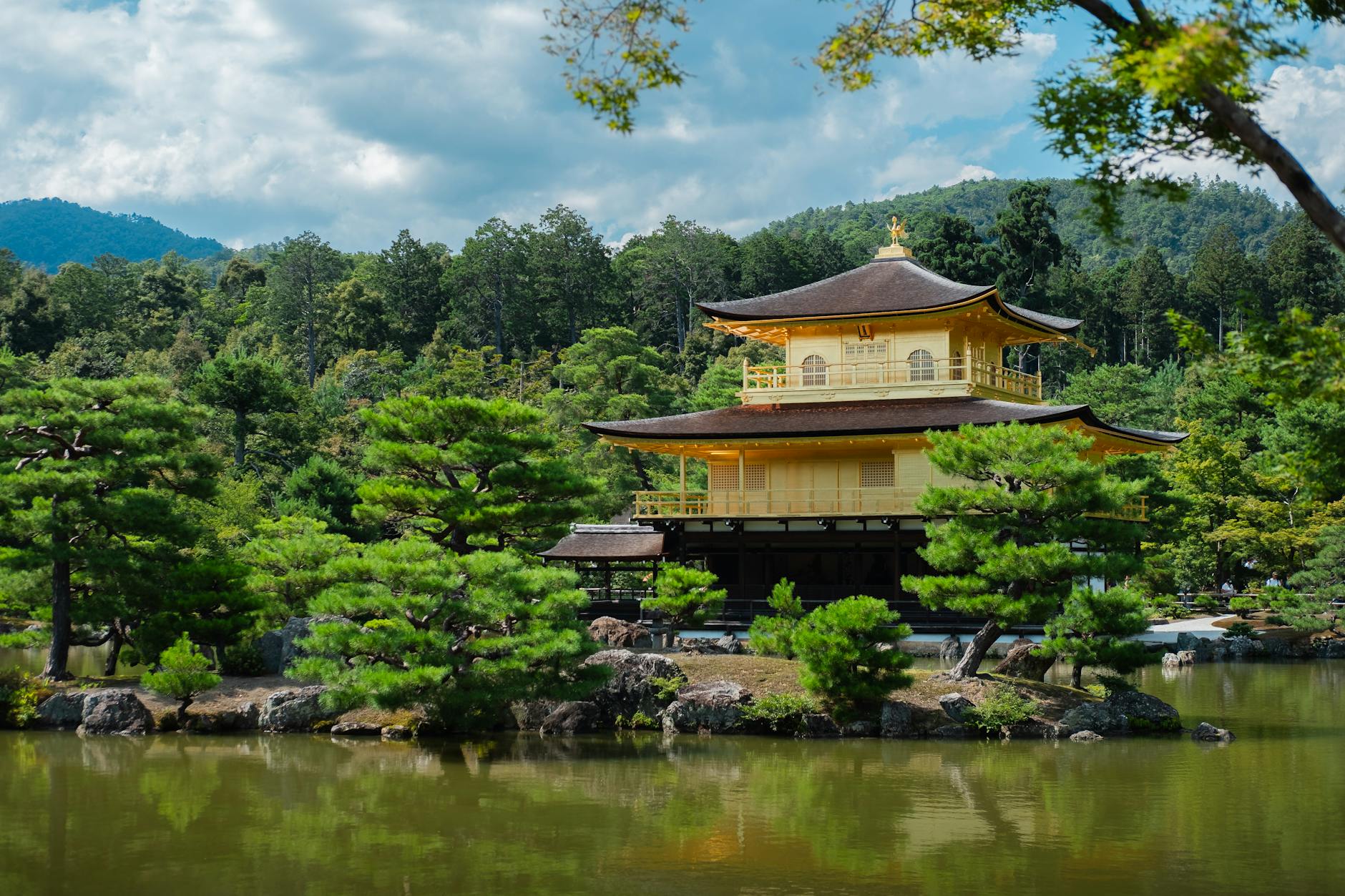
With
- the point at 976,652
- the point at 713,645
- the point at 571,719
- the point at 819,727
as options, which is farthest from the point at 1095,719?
the point at 713,645

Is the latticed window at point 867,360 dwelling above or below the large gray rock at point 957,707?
above

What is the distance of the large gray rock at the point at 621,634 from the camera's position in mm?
21688

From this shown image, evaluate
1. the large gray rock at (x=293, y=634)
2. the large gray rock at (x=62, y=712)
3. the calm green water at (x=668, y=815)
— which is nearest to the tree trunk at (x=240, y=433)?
the large gray rock at (x=293, y=634)

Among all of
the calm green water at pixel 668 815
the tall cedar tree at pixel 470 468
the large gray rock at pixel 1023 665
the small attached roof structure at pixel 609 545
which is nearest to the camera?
the calm green water at pixel 668 815

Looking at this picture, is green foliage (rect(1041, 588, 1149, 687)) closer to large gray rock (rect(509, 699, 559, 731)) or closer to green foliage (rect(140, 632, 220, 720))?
large gray rock (rect(509, 699, 559, 731))

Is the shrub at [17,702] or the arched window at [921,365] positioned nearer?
the shrub at [17,702]

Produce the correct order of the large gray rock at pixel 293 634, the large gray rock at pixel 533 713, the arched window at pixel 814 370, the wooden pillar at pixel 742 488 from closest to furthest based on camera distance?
the large gray rock at pixel 533 713
the large gray rock at pixel 293 634
the wooden pillar at pixel 742 488
the arched window at pixel 814 370

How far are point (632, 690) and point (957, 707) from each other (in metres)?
4.11

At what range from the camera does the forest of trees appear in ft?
55.3

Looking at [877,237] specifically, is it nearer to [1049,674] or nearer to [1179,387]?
[1179,387]

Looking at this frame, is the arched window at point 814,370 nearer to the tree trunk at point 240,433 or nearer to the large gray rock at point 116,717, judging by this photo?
the large gray rock at point 116,717

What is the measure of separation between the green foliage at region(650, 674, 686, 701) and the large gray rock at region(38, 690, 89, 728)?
7.18 metres

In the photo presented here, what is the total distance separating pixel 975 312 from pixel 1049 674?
7786mm

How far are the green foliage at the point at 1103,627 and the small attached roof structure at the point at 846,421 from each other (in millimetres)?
6243
